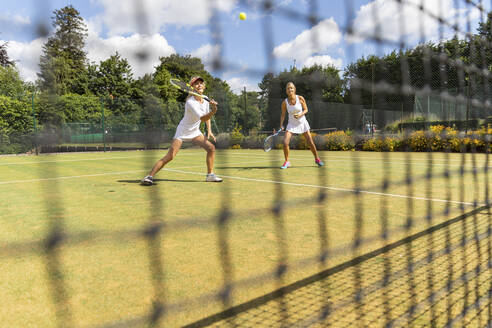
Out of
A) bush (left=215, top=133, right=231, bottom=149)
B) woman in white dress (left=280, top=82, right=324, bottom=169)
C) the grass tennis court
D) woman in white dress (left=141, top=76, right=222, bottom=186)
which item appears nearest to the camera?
the grass tennis court

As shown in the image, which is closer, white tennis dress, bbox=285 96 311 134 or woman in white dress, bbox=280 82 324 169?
woman in white dress, bbox=280 82 324 169

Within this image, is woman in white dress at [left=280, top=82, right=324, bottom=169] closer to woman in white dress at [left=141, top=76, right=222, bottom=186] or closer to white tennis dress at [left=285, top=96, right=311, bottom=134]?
white tennis dress at [left=285, top=96, right=311, bottom=134]

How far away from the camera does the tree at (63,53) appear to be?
116 cm

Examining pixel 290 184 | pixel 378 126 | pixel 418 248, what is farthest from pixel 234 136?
pixel 418 248

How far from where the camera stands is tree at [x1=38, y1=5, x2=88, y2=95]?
1156mm

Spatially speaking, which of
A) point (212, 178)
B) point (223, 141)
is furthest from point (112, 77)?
point (223, 141)

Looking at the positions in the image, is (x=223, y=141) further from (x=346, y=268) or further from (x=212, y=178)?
(x=346, y=268)

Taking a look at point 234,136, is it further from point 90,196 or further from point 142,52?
point 142,52

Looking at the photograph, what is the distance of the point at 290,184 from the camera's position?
16.7 ft

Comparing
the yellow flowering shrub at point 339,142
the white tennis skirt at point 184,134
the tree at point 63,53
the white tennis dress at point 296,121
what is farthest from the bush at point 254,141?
the tree at point 63,53

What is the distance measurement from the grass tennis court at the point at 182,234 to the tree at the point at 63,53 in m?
0.53

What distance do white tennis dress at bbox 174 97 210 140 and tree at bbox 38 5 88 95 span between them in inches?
133

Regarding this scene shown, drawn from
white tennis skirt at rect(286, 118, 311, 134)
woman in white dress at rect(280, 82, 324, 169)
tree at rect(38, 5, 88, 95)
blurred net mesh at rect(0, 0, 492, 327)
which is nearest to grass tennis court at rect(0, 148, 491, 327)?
blurred net mesh at rect(0, 0, 492, 327)

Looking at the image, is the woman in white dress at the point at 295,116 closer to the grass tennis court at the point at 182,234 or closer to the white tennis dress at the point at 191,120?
the grass tennis court at the point at 182,234
